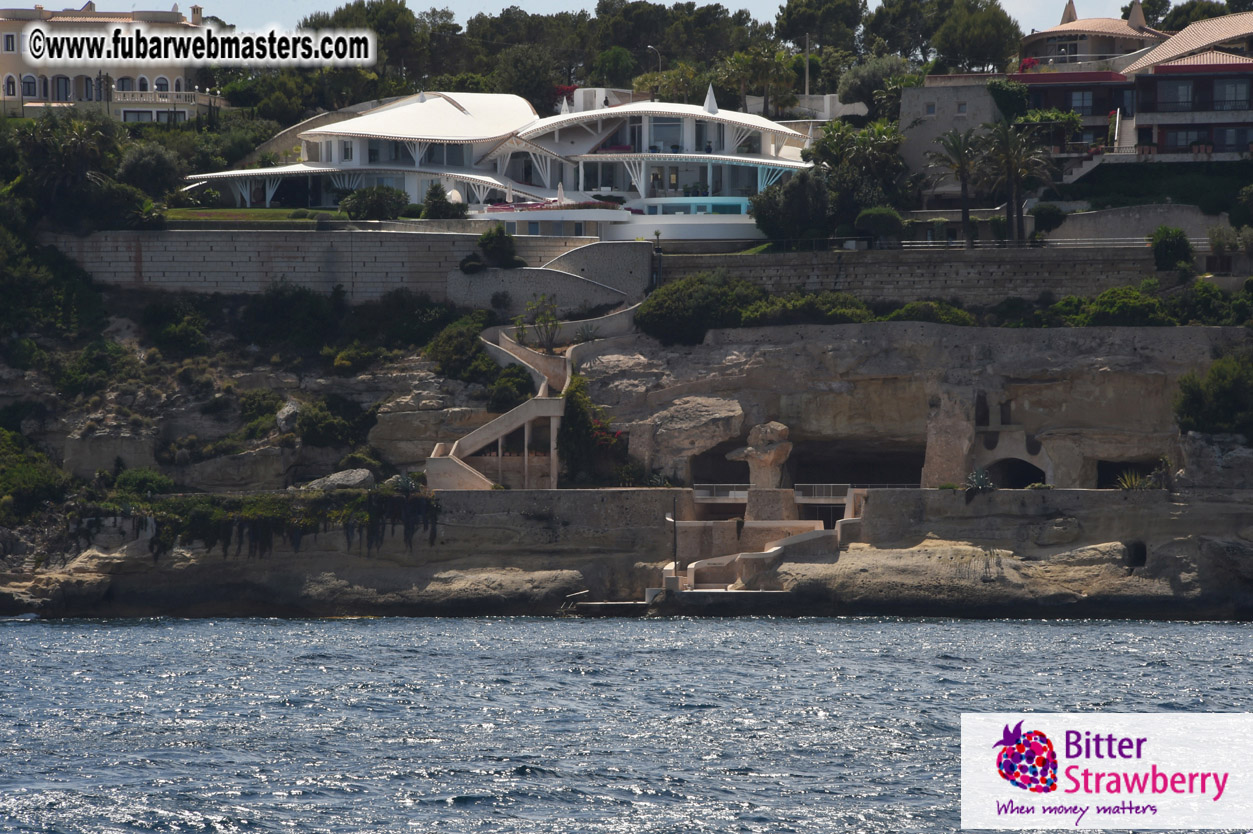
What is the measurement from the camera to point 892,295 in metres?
70.8

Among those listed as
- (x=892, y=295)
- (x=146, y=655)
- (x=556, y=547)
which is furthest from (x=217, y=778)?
(x=892, y=295)

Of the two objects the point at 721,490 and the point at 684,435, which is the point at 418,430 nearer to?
the point at 684,435

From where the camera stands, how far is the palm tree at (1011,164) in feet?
242

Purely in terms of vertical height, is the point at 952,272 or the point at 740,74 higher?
the point at 740,74

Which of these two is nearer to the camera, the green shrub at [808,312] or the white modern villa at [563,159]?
the green shrub at [808,312]

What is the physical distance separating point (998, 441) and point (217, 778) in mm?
36844

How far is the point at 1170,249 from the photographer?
6856cm

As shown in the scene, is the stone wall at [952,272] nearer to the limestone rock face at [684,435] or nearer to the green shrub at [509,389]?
the limestone rock face at [684,435]

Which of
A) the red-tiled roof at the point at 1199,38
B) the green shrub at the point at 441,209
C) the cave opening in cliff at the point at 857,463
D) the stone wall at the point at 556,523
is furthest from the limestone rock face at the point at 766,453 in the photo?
the red-tiled roof at the point at 1199,38

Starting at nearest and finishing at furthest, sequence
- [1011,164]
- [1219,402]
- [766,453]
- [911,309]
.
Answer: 1. [1219,402]
2. [766,453]
3. [911,309]
4. [1011,164]

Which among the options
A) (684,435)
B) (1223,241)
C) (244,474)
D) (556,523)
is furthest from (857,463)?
(244,474)

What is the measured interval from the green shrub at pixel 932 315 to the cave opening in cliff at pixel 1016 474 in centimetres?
528

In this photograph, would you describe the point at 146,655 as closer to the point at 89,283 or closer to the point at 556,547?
the point at 556,547

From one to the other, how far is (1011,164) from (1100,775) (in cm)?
4480
